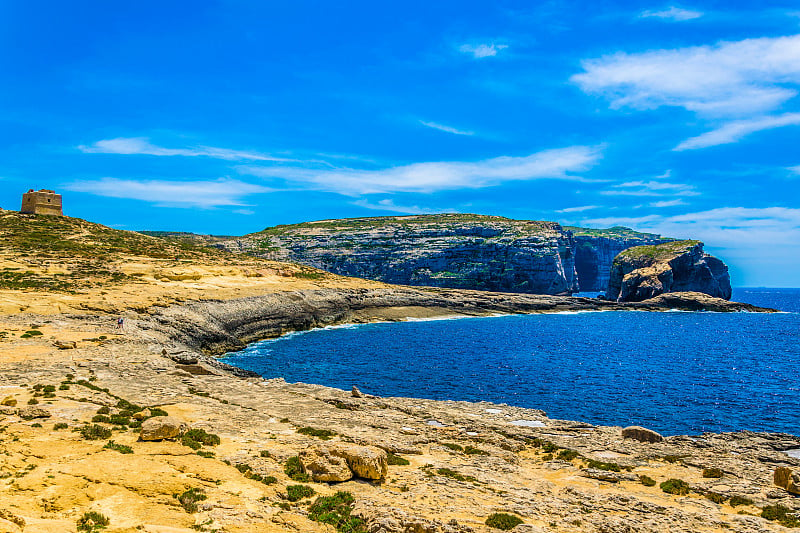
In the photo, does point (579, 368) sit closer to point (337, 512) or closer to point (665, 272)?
point (337, 512)

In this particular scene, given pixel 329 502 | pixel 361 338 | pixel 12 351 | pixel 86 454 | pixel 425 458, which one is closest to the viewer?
pixel 329 502

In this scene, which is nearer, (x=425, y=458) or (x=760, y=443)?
(x=425, y=458)

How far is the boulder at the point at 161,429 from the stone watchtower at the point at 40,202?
118 meters

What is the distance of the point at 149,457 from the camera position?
17984mm

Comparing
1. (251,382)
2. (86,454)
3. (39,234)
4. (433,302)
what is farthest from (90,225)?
(86,454)

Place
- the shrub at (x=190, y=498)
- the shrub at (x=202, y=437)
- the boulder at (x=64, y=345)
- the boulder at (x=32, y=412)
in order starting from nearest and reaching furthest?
the shrub at (x=190, y=498)
the shrub at (x=202, y=437)
the boulder at (x=32, y=412)
the boulder at (x=64, y=345)

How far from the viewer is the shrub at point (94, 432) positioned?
63.9 ft

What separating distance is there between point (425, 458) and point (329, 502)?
6.93 meters

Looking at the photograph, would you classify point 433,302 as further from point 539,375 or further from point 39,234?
point 39,234

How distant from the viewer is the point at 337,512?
15016 mm

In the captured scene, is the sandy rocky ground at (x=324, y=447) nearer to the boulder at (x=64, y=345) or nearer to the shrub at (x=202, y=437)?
the shrub at (x=202, y=437)

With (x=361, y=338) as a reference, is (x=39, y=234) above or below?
above

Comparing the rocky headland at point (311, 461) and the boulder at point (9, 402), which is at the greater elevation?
the boulder at point (9, 402)

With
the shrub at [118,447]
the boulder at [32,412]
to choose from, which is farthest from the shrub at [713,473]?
the boulder at [32,412]
